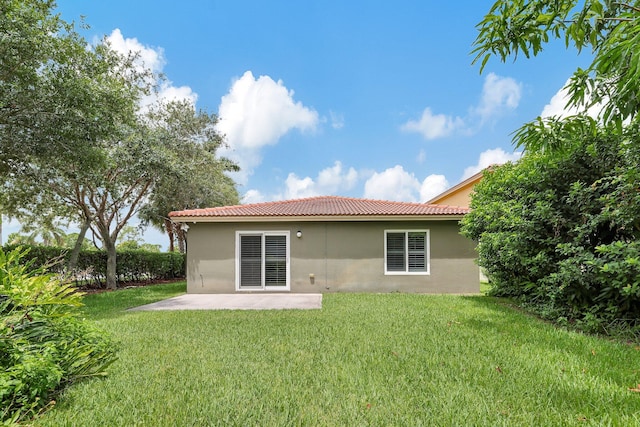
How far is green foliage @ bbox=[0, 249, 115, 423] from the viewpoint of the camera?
10.4 ft

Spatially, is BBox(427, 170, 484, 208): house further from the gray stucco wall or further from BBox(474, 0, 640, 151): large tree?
BBox(474, 0, 640, 151): large tree

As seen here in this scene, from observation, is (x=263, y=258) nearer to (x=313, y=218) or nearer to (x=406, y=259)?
(x=313, y=218)

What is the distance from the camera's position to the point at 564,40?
4414mm

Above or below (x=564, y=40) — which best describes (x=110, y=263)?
below

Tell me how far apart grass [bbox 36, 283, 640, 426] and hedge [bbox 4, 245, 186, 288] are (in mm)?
10913

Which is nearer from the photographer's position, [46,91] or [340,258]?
[46,91]

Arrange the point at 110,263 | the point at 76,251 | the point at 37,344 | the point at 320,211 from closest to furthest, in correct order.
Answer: the point at 37,344
the point at 320,211
the point at 76,251
the point at 110,263

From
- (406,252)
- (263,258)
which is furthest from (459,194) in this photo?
(263,258)

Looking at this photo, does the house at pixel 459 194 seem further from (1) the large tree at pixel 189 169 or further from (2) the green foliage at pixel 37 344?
(2) the green foliage at pixel 37 344

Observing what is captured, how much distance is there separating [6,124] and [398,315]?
1160 cm

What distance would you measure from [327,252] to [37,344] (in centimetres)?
1001

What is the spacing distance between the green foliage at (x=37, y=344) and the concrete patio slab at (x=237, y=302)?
500 cm

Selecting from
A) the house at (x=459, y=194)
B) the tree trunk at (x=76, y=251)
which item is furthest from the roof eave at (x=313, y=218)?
the house at (x=459, y=194)

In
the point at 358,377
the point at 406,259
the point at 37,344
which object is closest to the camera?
the point at 37,344
